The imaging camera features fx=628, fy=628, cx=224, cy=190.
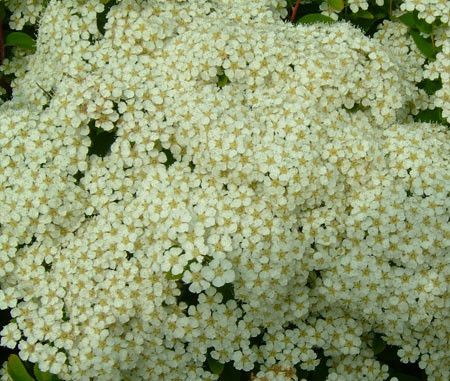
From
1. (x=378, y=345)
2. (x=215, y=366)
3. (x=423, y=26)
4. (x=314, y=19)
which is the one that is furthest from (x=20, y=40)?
(x=378, y=345)

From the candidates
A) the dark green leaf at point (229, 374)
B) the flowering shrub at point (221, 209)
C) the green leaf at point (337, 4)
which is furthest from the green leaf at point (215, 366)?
the green leaf at point (337, 4)

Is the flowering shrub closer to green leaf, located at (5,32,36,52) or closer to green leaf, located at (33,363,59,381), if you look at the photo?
green leaf, located at (33,363,59,381)

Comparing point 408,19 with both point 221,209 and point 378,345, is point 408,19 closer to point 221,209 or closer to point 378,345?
point 221,209

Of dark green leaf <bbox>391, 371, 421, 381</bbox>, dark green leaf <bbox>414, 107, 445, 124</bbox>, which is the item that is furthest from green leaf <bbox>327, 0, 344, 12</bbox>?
dark green leaf <bbox>391, 371, 421, 381</bbox>

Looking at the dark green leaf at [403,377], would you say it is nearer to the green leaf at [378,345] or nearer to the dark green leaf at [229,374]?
the green leaf at [378,345]

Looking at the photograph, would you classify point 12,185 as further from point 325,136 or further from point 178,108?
point 325,136

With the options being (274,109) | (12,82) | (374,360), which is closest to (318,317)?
(374,360)
